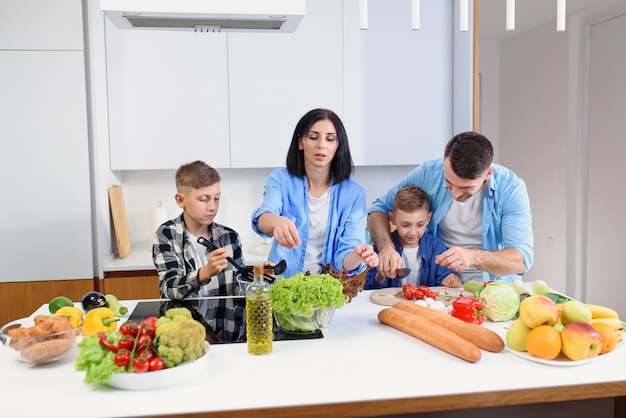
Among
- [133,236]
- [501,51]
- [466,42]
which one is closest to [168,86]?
[133,236]

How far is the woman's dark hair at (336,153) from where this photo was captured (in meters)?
2.48

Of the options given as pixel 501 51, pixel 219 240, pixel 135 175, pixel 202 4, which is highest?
pixel 501 51

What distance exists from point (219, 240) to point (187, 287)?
0.34 metres

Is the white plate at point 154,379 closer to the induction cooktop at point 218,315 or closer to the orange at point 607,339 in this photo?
the induction cooktop at point 218,315

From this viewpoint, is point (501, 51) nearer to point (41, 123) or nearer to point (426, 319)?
point (41, 123)

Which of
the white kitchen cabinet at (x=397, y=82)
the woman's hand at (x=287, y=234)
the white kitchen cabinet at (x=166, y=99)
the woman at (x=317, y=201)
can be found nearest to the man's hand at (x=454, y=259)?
the woman at (x=317, y=201)

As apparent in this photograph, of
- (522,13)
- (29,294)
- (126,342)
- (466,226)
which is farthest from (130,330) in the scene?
(522,13)

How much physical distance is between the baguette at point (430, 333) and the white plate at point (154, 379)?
66 centimetres

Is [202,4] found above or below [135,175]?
above

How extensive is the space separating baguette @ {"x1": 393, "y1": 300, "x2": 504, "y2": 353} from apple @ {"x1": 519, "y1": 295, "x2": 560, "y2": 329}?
0.34 feet

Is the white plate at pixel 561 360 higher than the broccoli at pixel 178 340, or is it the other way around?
the broccoli at pixel 178 340

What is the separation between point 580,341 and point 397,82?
8.27 ft

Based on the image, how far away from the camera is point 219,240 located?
2447 millimetres

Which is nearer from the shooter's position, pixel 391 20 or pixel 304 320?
pixel 304 320
